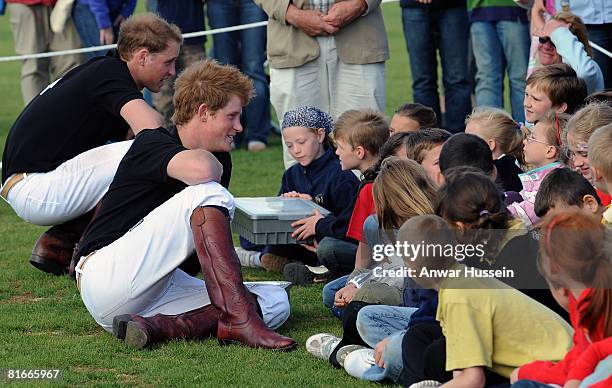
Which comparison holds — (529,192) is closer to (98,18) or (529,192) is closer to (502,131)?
(502,131)

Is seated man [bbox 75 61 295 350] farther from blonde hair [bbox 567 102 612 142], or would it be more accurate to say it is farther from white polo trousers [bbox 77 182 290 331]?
blonde hair [bbox 567 102 612 142]

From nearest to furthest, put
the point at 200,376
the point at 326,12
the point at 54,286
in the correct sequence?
the point at 200,376 → the point at 54,286 → the point at 326,12

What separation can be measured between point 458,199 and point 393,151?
1.82 meters

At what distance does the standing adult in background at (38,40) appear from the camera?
35.9 feet

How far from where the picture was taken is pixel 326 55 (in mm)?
7934

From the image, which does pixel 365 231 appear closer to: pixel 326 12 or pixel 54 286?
pixel 54 286

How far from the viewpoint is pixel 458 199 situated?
404 centimetres

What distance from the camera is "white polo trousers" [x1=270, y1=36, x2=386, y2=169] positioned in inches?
312

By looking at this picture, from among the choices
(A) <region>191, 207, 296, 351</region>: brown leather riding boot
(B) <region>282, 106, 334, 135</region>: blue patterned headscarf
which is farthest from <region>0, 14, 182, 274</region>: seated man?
(A) <region>191, 207, 296, 351</region>: brown leather riding boot

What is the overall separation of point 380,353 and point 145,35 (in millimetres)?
2656

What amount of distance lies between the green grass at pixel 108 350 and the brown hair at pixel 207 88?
41.4 inches

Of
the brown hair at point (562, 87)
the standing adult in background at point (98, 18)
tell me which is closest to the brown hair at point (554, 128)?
the brown hair at point (562, 87)

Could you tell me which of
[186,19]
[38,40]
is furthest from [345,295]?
[38,40]

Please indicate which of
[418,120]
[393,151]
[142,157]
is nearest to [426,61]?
[418,120]
